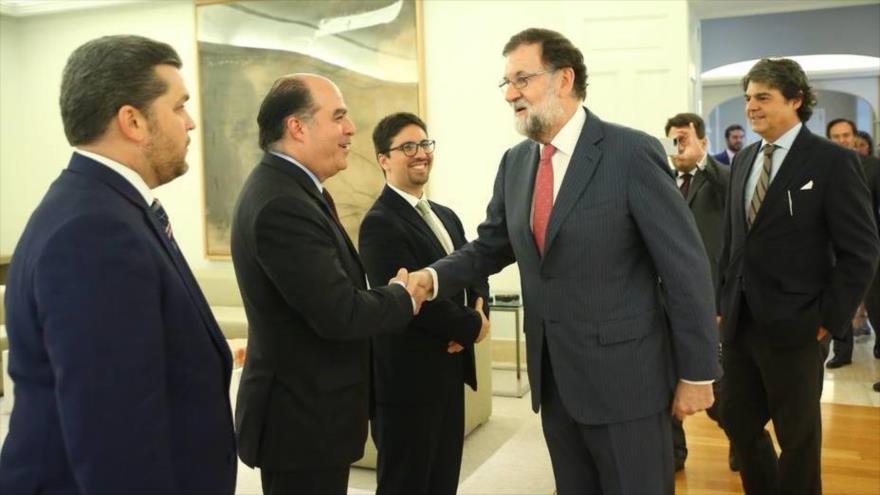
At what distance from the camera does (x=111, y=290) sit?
1.19m

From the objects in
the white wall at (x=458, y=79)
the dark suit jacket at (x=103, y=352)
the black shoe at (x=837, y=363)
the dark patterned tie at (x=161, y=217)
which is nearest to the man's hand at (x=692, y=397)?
the dark suit jacket at (x=103, y=352)

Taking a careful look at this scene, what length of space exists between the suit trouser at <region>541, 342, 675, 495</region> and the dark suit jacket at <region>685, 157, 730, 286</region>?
5.94ft

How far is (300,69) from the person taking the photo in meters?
6.32

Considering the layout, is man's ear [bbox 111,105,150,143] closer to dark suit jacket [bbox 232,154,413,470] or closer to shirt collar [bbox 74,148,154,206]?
shirt collar [bbox 74,148,154,206]

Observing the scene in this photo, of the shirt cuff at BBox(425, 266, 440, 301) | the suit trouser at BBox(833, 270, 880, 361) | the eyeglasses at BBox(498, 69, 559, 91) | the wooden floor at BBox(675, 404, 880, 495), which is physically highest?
the eyeglasses at BBox(498, 69, 559, 91)

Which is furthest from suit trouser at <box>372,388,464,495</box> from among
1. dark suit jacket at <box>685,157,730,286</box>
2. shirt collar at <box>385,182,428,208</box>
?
dark suit jacket at <box>685,157,730,286</box>

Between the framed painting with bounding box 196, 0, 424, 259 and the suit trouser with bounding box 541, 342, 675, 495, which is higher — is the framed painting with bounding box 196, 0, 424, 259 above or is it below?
above

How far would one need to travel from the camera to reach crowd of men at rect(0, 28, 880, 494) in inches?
48.6

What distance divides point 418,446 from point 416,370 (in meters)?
0.23

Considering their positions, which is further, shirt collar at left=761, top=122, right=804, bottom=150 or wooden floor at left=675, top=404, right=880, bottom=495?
wooden floor at left=675, top=404, right=880, bottom=495

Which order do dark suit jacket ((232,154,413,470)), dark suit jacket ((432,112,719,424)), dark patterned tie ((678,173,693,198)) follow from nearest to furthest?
dark suit jacket ((232,154,413,470)), dark suit jacket ((432,112,719,424)), dark patterned tie ((678,173,693,198))

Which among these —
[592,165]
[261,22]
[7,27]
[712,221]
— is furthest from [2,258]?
[592,165]

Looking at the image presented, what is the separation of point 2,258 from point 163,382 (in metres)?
6.43

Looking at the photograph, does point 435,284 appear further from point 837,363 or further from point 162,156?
point 837,363
